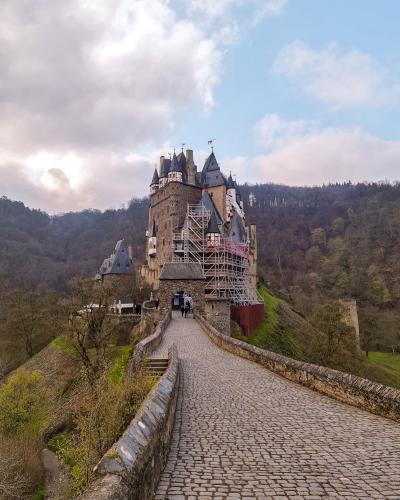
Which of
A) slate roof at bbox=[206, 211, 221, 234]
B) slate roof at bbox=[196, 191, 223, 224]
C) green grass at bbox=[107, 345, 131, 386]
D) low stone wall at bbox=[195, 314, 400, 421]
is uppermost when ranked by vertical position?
slate roof at bbox=[196, 191, 223, 224]

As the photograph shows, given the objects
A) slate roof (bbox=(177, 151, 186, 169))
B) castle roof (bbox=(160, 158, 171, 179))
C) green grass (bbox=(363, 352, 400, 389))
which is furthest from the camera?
castle roof (bbox=(160, 158, 171, 179))

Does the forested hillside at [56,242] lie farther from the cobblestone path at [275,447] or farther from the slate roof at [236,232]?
the cobblestone path at [275,447]

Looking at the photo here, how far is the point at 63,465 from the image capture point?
49.0 feet

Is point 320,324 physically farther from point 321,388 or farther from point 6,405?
point 6,405

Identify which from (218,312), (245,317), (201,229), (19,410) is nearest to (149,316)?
(218,312)

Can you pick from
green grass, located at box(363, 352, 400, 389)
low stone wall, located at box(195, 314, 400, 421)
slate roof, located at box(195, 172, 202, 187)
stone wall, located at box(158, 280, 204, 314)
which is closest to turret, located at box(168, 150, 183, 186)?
slate roof, located at box(195, 172, 202, 187)

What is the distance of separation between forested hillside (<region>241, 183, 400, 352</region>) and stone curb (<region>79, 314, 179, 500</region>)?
33624mm

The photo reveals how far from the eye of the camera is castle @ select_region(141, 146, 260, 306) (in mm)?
39469

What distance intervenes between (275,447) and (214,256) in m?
35.1

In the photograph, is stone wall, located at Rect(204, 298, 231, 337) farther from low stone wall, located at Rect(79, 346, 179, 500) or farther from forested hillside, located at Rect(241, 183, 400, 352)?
low stone wall, located at Rect(79, 346, 179, 500)

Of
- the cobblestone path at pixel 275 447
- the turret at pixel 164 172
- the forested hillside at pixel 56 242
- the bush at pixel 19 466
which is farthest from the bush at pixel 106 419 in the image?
the forested hillside at pixel 56 242

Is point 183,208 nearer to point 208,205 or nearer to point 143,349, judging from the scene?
point 208,205

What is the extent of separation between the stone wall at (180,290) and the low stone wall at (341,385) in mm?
12799

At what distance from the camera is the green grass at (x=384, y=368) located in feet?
89.1
